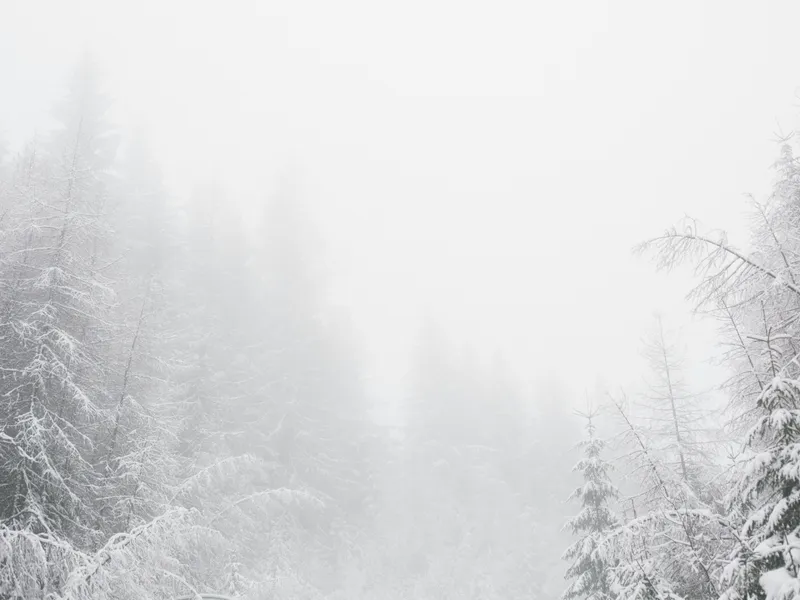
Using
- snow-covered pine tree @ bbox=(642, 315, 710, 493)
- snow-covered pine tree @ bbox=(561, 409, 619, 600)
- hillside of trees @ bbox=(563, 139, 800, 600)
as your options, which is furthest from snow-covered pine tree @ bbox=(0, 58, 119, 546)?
snow-covered pine tree @ bbox=(642, 315, 710, 493)

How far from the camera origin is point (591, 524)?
13820 mm

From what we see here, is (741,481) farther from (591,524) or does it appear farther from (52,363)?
(52,363)

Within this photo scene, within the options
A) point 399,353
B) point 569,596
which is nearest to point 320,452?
point 569,596

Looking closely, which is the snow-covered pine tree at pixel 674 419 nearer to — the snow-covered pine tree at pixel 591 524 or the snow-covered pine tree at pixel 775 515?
the snow-covered pine tree at pixel 591 524

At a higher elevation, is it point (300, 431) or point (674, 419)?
point (300, 431)

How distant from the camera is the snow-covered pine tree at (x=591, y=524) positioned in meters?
13.0

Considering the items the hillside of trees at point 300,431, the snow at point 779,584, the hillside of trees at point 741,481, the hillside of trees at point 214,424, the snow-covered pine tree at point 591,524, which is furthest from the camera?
the snow-covered pine tree at point 591,524

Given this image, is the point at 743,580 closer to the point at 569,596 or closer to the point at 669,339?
the point at 569,596

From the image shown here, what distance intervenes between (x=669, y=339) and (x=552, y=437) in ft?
94.5

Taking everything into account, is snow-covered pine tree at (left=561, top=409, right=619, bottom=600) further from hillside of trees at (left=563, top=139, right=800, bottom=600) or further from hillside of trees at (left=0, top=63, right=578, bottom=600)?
hillside of trees at (left=0, top=63, right=578, bottom=600)

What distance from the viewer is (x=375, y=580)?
1137 inches

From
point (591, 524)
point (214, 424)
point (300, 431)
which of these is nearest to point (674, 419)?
point (591, 524)

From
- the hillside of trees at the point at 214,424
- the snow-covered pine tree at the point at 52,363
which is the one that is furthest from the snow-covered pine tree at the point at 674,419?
the snow-covered pine tree at the point at 52,363

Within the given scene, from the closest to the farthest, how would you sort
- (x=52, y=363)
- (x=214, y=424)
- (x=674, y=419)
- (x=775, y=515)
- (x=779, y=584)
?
1. (x=779, y=584)
2. (x=775, y=515)
3. (x=52, y=363)
4. (x=674, y=419)
5. (x=214, y=424)
